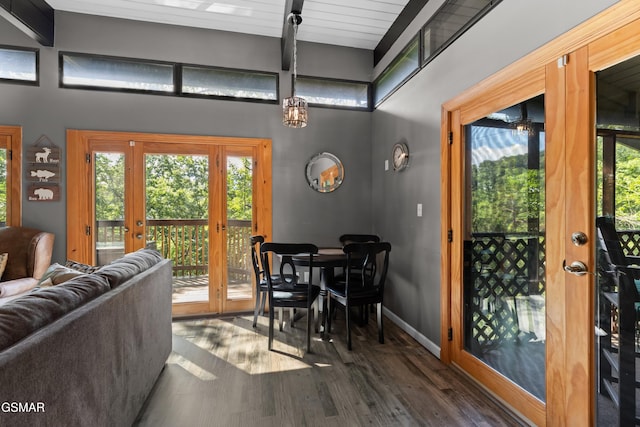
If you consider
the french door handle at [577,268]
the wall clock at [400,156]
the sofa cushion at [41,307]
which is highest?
the wall clock at [400,156]

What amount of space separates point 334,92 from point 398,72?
924 mm

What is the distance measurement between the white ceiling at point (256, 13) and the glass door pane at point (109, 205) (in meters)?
1.52

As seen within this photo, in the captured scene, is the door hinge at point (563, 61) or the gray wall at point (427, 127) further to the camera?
the gray wall at point (427, 127)

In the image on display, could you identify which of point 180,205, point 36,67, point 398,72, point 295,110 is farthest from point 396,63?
point 36,67

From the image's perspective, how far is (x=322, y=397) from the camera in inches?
77.1

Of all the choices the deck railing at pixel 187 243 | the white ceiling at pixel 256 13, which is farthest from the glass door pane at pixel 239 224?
the white ceiling at pixel 256 13

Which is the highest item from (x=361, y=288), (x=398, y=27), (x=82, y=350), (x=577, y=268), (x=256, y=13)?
(x=256, y=13)

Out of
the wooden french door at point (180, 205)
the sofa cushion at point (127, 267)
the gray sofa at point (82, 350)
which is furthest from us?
the wooden french door at point (180, 205)

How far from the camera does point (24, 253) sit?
2.94m

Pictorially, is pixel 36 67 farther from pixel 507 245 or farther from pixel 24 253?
pixel 507 245

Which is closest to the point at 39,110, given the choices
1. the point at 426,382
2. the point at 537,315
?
the point at 426,382

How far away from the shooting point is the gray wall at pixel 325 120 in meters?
2.57

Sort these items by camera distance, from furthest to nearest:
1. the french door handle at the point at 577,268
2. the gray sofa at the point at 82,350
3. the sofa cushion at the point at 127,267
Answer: the sofa cushion at the point at 127,267
the french door handle at the point at 577,268
the gray sofa at the point at 82,350

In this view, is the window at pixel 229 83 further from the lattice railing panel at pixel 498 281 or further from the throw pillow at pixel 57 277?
the lattice railing panel at pixel 498 281
